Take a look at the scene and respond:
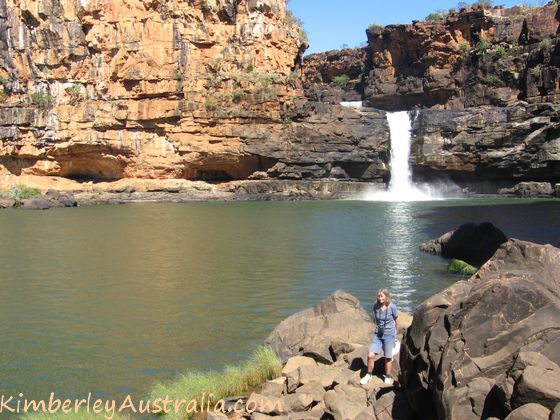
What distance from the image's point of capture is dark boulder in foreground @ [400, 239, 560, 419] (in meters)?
4.86

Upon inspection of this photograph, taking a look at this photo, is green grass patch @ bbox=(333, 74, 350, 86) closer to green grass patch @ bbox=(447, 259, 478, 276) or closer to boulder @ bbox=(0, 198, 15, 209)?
boulder @ bbox=(0, 198, 15, 209)

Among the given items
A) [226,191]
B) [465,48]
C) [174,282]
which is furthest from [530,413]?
[465,48]

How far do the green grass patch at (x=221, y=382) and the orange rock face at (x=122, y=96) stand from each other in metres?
46.5

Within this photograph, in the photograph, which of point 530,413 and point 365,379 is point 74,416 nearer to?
point 365,379

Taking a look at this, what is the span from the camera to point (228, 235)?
1075 inches

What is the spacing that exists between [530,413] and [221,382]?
202 inches

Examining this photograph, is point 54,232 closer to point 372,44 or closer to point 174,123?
point 174,123

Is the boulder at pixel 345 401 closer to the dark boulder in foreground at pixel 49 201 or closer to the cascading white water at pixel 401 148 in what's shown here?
the dark boulder in foreground at pixel 49 201

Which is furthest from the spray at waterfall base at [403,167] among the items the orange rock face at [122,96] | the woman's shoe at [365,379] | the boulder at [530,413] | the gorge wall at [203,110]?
the boulder at [530,413]

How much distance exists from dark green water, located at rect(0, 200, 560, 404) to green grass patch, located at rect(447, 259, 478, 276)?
41 centimetres

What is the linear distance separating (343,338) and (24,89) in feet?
182

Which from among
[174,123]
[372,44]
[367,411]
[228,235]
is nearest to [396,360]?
[367,411]

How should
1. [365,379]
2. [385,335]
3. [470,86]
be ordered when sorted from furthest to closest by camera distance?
[470,86]
[385,335]
[365,379]

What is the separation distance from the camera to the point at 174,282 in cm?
1672
